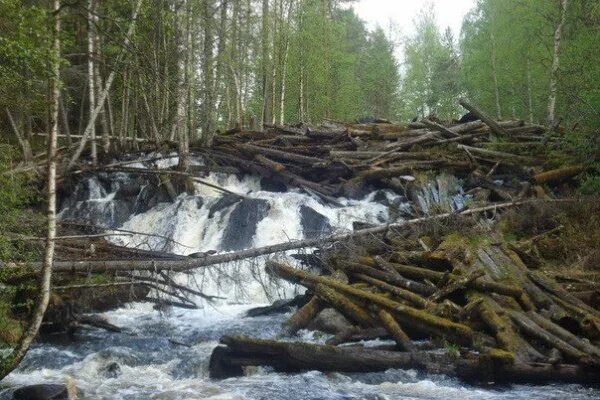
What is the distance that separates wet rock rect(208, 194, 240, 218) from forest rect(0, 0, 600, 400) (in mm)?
101

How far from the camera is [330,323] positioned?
8.39 meters

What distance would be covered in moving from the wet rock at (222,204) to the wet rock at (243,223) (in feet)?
0.99

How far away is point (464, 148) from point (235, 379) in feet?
36.7

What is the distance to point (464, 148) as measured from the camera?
16.0m

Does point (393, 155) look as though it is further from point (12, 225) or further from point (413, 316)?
point (12, 225)

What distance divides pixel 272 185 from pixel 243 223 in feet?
8.81

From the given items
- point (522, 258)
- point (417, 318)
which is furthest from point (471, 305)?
point (522, 258)

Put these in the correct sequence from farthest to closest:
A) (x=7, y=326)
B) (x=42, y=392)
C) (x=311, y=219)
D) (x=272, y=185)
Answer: (x=272, y=185)
(x=311, y=219)
(x=7, y=326)
(x=42, y=392)

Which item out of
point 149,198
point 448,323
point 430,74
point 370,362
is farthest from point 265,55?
point 370,362

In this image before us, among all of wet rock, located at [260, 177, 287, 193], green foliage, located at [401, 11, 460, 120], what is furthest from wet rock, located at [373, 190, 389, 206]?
green foliage, located at [401, 11, 460, 120]

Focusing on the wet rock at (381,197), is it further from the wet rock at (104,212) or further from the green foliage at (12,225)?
the green foliage at (12,225)

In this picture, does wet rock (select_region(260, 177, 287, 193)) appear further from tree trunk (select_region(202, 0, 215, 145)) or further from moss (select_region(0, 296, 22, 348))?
moss (select_region(0, 296, 22, 348))

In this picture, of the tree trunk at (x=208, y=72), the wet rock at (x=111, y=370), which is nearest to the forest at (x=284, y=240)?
the wet rock at (x=111, y=370)

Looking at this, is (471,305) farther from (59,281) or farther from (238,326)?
(59,281)
